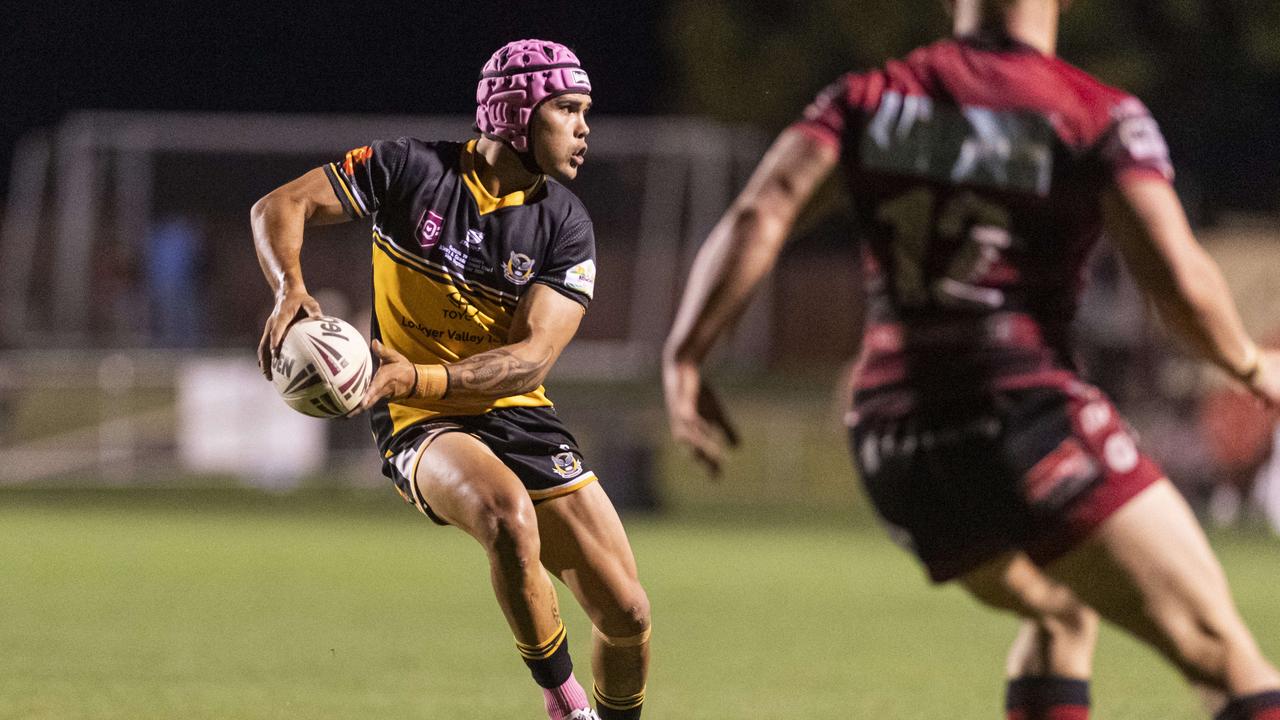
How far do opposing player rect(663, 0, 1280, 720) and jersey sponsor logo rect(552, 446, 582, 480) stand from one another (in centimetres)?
217

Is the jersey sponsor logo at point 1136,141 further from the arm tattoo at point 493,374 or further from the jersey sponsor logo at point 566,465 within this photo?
the jersey sponsor logo at point 566,465

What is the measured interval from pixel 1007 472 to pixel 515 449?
259cm

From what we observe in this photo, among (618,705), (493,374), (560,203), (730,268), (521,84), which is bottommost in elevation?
(618,705)

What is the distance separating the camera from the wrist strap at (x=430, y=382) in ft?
20.4

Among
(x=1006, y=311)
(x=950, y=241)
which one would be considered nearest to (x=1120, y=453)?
(x=1006, y=311)

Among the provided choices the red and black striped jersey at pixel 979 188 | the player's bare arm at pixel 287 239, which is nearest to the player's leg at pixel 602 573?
the player's bare arm at pixel 287 239

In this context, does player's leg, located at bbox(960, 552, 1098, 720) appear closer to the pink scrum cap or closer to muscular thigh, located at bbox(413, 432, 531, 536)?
muscular thigh, located at bbox(413, 432, 531, 536)

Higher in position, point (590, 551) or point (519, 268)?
point (519, 268)

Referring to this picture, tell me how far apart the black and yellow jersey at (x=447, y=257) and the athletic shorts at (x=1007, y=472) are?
8.01 feet

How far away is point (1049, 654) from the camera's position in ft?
16.0

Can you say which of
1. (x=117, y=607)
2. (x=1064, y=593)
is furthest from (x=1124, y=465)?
(x=117, y=607)

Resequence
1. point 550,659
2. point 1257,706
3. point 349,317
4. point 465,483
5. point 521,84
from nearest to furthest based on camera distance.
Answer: point 1257,706
point 465,483
point 550,659
point 521,84
point 349,317

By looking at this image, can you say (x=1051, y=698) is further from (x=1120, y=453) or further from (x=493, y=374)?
(x=493, y=374)

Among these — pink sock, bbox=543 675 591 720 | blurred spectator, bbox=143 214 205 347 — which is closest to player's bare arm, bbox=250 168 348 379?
pink sock, bbox=543 675 591 720
